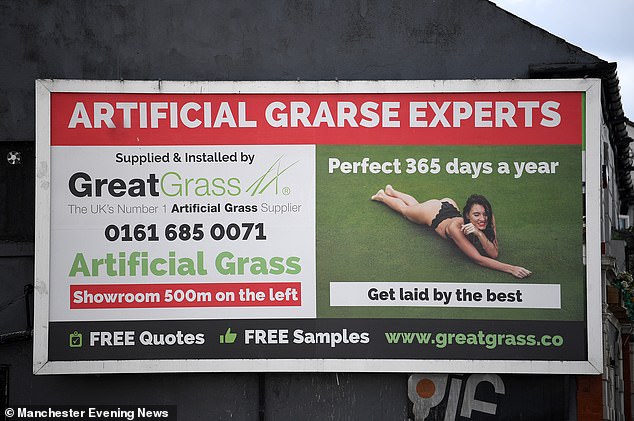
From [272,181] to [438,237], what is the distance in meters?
2.13

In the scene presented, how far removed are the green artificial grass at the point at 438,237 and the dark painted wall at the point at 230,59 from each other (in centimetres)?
122

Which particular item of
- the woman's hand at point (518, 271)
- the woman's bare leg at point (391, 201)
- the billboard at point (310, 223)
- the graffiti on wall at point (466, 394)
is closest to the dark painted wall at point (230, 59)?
the graffiti on wall at point (466, 394)

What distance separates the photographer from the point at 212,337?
13.3m

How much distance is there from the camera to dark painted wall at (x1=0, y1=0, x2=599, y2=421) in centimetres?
1381

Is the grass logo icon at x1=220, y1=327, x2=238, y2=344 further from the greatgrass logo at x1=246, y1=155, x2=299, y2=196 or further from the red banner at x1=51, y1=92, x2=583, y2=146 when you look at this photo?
the red banner at x1=51, y1=92, x2=583, y2=146

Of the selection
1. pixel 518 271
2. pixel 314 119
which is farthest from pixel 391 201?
pixel 518 271

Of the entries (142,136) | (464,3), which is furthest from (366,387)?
(464,3)

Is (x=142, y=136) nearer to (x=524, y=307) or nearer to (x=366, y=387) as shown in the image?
(x=366, y=387)

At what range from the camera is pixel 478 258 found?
521 inches

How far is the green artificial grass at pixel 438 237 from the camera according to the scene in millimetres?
13156

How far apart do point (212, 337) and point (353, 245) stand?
2045mm

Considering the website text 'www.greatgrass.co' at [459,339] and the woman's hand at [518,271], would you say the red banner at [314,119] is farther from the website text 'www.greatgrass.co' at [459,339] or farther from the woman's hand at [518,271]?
the website text 'www.greatgrass.co' at [459,339]

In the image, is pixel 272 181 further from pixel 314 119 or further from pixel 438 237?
pixel 438 237

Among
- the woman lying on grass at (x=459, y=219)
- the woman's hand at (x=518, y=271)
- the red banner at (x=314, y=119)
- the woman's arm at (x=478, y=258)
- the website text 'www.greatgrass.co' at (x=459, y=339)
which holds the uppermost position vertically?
the red banner at (x=314, y=119)
